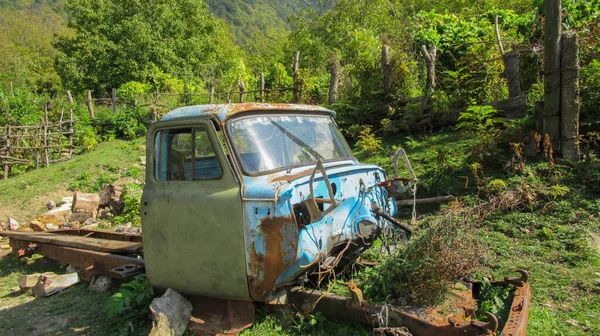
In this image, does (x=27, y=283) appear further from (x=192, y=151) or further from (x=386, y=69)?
(x=386, y=69)

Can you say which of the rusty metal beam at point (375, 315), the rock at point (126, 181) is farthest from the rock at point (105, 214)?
the rusty metal beam at point (375, 315)

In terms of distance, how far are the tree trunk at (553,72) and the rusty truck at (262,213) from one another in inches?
150

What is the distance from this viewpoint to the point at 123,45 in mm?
30703

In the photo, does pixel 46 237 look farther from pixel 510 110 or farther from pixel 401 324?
pixel 510 110

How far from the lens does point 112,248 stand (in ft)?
20.6

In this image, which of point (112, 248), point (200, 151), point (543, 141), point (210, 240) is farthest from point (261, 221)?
point (543, 141)

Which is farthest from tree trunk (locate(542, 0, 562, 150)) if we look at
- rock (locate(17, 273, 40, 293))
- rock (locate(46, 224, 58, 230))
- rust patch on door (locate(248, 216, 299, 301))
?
rock (locate(46, 224, 58, 230))

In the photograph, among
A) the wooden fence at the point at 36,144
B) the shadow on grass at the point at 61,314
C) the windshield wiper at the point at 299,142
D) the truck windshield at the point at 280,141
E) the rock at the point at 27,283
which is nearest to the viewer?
the truck windshield at the point at 280,141

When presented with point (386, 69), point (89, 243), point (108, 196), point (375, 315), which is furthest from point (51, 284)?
point (386, 69)

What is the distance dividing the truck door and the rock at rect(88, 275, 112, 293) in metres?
1.50

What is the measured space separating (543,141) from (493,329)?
17.2ft

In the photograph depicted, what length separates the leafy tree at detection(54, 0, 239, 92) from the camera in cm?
3042

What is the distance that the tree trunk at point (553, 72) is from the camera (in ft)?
23.1

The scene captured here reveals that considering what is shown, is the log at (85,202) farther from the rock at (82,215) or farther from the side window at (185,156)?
the side window at (185,156)
